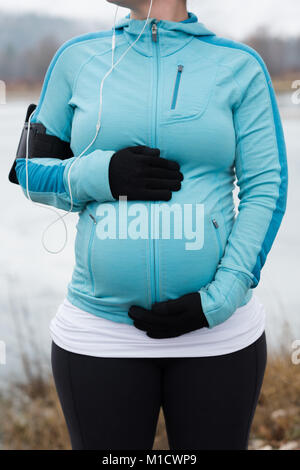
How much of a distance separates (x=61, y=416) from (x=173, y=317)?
1.58 meters

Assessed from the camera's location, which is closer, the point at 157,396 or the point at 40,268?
the point at 157,396

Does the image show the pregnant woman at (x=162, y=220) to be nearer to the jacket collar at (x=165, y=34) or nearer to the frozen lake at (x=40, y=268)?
the jacket collar at (x=165, y=34)

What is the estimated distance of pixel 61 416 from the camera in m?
Result: 2.41

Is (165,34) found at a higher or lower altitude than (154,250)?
higher

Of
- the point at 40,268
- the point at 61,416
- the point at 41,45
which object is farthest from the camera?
the point at 40,268

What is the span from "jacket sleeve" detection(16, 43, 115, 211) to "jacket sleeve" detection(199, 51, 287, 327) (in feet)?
0.87

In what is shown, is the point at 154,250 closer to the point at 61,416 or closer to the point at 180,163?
the point at 180,163

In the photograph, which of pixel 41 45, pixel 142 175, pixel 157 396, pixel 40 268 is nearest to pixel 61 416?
pixel 40 268

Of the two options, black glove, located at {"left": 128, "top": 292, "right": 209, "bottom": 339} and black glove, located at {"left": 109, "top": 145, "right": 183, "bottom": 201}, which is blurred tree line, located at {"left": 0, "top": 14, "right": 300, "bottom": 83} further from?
black glove, located at {"left": 128, "top": 292, "right": 209, "bottom": 339}

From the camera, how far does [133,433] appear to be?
1114mm

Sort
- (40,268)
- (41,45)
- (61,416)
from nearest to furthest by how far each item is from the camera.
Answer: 1. (61,416)
2. (41,45)
3. (40,268)

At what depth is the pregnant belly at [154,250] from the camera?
106cm

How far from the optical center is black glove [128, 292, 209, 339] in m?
1.03
